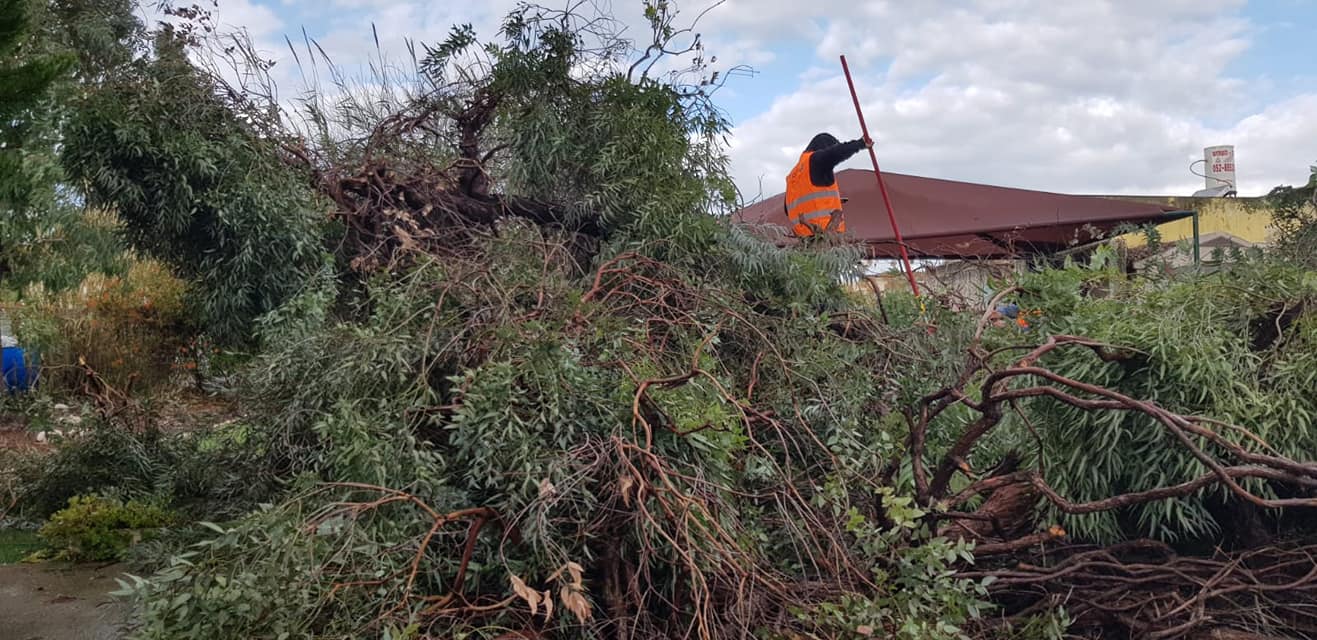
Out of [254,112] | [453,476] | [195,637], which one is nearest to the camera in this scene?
[195,637]

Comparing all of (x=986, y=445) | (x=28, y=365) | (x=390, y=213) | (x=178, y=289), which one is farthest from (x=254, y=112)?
(x=28, y=365)

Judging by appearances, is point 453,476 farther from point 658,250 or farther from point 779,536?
point 658,250

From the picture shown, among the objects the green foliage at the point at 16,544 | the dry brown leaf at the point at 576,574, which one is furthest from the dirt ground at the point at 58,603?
the dry brown leaf at the point at 576,574

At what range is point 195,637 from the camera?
2.77 metres

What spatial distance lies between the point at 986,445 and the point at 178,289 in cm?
893

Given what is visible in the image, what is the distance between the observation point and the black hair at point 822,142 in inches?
264

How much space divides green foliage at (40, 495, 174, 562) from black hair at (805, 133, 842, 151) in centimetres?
483

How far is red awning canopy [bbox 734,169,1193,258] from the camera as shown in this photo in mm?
7527

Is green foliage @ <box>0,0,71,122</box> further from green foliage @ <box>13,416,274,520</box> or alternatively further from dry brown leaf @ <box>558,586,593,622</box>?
dry brown leaf @ <box>558,586,593,622</box>

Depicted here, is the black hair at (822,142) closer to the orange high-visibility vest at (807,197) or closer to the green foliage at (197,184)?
the orange high-visibility vest at (807,197)

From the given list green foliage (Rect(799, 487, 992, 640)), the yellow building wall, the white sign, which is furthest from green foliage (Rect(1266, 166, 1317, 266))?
the white sign

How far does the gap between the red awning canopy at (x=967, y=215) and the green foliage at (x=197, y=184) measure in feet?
11.9

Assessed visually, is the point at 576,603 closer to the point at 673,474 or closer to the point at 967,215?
the point at 673,474

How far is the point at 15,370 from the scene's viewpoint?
10.4 meters
